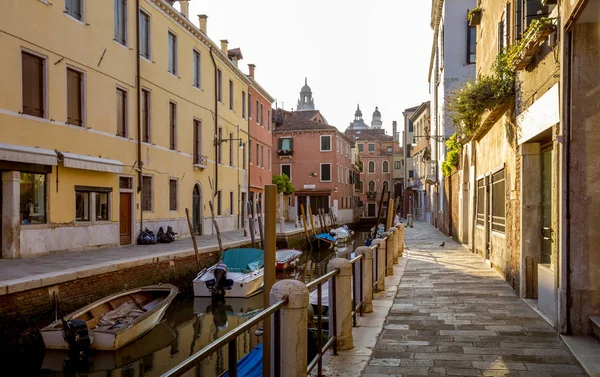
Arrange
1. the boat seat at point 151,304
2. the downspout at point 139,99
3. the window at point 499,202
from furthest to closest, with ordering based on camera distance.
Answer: the downspout at point 139,99 → the boat seat at point 151,304 → the window at point 499,202

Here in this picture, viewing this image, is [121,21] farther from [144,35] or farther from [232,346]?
[232,346]

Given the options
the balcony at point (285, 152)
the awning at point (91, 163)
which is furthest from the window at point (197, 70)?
the balcony at point (285, 152)

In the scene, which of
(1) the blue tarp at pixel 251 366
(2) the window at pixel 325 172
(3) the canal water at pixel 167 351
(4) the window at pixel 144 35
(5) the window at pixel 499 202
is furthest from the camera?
(2) the window at pixel 325 172

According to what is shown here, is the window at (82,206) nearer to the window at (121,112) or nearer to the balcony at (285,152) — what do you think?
the window at (121,112)

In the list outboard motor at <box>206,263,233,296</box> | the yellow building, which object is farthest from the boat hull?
the yellow building

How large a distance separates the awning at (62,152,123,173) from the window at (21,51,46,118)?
1.29 meters

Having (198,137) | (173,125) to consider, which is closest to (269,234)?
(173,125)

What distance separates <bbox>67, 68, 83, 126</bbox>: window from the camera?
48.8ft

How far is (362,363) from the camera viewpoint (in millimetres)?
5094

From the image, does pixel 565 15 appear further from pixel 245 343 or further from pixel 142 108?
pixel 142 108

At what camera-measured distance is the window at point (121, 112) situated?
57.8 ft

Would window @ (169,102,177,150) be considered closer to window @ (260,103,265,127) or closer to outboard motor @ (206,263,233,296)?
outboard motor @ (206,263,233,296)

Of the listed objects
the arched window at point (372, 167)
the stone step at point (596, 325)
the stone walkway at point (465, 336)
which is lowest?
the stone walkway at point (465, 336)

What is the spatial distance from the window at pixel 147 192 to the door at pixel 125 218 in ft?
4.24
